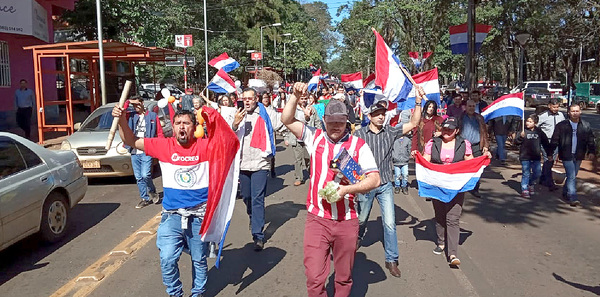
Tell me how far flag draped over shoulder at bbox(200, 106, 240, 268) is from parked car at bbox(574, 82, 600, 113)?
4051 centimetres

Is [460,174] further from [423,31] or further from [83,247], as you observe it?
[423,31]

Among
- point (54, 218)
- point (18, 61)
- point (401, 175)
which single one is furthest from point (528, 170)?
point (18, 61)

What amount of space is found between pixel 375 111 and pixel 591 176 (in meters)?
8.11

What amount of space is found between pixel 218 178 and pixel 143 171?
4.19 meters

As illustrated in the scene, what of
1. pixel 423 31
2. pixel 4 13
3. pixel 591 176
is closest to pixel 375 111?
pixel 591 176

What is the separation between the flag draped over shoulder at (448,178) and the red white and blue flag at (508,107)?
3207 mm

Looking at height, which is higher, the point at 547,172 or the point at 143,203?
the point at 547,172

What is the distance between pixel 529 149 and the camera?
30.4 ft

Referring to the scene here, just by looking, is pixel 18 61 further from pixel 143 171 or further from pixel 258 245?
pixel 258 245

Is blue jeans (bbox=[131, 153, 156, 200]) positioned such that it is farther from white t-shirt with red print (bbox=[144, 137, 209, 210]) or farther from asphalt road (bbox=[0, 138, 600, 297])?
white t-shirt with red print (bbox=[144, 137, 209, 210])

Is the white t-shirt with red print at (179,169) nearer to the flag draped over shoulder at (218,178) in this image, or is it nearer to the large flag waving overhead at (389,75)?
the flag draped over shoulder at (218,178)

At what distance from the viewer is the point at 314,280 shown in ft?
12.0

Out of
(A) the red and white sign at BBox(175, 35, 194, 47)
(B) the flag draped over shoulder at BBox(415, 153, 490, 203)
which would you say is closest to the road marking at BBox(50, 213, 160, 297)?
(B) the flag draped over shoulder at BBox(415, 153, 490, 203)

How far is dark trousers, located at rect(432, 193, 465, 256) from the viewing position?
559 cm
